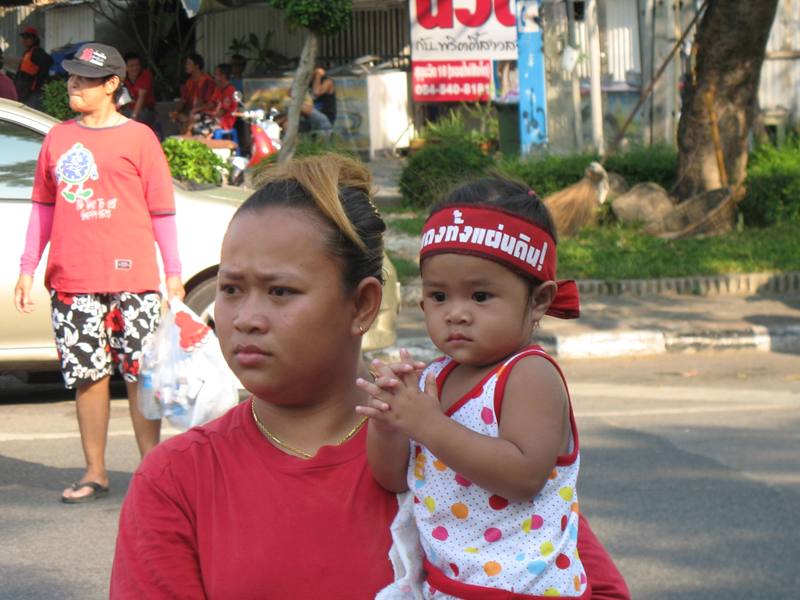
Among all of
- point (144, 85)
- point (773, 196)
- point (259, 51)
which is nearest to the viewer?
point (773, 196)

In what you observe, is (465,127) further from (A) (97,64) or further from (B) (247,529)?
(B) (247,529)

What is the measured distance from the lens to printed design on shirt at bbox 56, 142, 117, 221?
5875mm

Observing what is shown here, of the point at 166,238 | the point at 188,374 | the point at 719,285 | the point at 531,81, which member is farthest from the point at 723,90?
the point at 188,374

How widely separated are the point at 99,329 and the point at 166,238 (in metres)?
0.51

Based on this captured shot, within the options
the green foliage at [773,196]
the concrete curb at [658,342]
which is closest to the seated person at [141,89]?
the green foliage at [773,196]

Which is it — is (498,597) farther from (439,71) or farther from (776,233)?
(439,71)

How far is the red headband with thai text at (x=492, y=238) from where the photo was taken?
2.30 m

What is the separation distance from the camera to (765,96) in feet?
58.9

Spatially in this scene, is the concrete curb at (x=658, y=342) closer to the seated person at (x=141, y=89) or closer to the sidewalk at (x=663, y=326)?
the sidewalk at (x=663, y=326)

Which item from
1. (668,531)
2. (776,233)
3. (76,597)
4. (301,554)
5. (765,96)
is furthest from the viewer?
(765,96)

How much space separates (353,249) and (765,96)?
1672 centimetres

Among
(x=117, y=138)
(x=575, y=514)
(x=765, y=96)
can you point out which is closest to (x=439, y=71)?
(x=765, y=96)

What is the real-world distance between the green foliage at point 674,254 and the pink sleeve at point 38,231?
6549 millimetres

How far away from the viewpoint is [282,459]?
→ 2.14m
